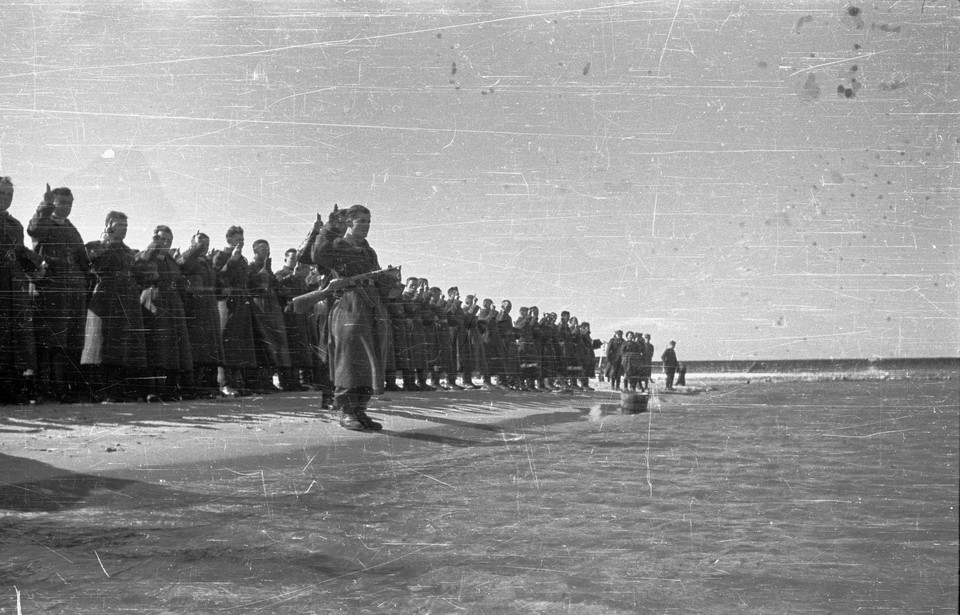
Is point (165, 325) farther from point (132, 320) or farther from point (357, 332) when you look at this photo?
point (357, 332)

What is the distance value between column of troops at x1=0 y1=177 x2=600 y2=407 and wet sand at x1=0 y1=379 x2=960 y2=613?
2.27ft

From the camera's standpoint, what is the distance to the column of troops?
5.14m

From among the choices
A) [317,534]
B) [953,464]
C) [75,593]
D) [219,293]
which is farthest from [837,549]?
[219,293]

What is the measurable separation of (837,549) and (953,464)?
71 cm

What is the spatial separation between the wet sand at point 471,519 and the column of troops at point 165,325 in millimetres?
690

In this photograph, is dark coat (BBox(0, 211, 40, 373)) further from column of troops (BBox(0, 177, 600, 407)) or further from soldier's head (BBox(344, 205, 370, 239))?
soldier's head (BBox(344, 205, 370, 239))

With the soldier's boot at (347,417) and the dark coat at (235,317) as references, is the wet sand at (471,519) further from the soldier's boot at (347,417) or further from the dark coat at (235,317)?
the dark coat at (235,317)

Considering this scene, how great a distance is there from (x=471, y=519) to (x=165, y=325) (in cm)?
464

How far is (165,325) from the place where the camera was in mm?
6652

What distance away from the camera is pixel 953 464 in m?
1.64

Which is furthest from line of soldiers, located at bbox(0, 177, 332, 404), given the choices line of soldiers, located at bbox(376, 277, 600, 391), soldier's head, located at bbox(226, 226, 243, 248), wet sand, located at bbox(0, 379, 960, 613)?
soldier's head, located at bbox(226, 226, 243, 248)

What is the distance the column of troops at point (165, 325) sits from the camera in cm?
514

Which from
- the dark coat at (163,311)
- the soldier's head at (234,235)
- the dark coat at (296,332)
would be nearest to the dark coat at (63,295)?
the dark coat at (163,311)

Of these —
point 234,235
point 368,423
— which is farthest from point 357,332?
point 234,235
